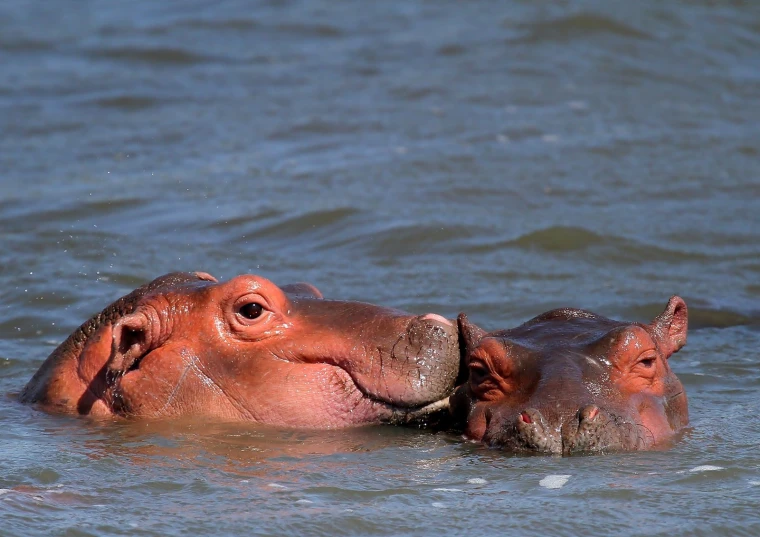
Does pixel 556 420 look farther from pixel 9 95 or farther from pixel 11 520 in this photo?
pixel 9 95

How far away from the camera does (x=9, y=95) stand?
58.9ft

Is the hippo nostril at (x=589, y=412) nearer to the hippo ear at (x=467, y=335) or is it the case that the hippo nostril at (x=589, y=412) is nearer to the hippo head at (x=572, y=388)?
the hippo head at (x=572, y=388)

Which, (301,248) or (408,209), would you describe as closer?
(301,248)

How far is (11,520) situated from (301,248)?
665cm

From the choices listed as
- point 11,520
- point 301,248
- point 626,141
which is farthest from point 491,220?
point 11,520

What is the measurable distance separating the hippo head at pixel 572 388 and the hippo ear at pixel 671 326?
1 cm

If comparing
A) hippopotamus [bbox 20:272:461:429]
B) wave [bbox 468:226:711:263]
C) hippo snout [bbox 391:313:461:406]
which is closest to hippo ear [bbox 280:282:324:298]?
hippopotamus [bbox 20:272:461:429]

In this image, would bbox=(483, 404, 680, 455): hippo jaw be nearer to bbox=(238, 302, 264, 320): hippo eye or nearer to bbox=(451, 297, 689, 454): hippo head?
bbox=(451, 297, 689, 454): hippo head

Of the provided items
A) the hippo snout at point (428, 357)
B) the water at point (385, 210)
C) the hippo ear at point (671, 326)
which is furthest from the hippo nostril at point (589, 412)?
the hippo ear at point (671, 326)

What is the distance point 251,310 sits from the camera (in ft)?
20.7

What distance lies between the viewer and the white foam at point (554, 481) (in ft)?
17.9

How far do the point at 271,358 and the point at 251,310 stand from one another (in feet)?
0.85

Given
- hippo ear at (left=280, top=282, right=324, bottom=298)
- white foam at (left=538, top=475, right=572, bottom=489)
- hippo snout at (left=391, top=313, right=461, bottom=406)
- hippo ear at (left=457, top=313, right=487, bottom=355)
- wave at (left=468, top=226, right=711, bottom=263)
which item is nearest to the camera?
white foam at (left=538, top=475, right=572, bottom=489)

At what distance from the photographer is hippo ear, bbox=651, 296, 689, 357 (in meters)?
6.39
